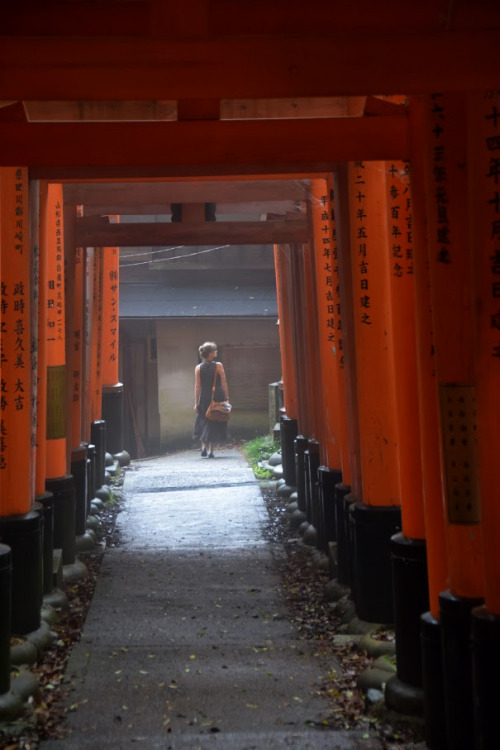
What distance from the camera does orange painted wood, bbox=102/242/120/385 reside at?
15109mm

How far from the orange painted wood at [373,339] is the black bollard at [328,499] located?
195cm

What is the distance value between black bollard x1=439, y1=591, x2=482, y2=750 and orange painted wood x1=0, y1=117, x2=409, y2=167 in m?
2.58

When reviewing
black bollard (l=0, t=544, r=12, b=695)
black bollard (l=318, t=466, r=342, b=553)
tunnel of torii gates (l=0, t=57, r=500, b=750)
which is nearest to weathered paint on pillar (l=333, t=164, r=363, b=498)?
tunnel of torii gates (l=0, t=57, r=500, b=750)

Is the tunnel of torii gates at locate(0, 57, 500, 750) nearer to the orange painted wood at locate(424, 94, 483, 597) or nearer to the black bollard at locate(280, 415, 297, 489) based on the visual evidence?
the orange painted wood at locate(424, 94, 483, 597)

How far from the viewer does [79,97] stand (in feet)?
12.0

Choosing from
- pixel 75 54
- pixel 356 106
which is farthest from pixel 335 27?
pixel 356 106

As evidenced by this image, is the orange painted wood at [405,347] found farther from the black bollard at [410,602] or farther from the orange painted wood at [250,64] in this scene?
the orange painted wood at [250,64]

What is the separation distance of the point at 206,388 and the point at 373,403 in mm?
11236

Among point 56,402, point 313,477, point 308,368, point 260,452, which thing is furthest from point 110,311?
point 56,402

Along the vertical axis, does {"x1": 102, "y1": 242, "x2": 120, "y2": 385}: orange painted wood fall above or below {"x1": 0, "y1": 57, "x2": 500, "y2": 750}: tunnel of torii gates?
above

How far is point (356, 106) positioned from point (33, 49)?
2.59 meters

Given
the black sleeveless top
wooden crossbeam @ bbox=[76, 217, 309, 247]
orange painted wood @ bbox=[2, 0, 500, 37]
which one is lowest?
the black sleeveless top

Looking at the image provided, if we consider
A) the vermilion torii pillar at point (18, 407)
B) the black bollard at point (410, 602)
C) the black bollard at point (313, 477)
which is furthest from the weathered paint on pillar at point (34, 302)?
the black bollard at point (313, 477)

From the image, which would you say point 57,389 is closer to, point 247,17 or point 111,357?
point 247,17
